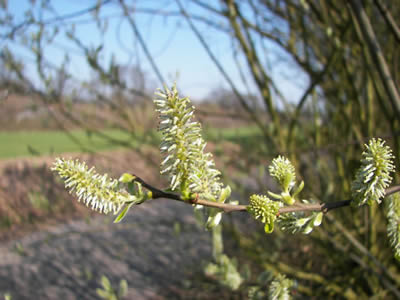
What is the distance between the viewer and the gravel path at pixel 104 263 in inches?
141

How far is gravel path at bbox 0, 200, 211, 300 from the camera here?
357 cm

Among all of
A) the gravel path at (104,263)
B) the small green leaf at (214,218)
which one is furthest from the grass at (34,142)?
the small green leaf at (214,218)

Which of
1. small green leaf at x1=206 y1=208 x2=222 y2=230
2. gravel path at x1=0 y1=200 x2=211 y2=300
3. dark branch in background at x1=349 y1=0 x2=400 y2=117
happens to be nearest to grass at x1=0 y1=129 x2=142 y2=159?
gravel path at x1=0 y1=200 x2=211 y2=300

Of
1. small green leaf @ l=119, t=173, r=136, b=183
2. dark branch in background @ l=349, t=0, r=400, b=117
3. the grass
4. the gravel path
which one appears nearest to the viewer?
small green leaf @ l=119, t=173, r=136, b=183

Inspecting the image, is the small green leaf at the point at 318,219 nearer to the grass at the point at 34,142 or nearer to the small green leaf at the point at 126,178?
the small green leaf at the point at 126,178

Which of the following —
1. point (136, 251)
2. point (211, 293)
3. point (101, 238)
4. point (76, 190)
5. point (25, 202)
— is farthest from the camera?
point (25, 202)

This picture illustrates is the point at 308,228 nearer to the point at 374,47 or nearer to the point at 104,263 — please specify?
the point at 374,47

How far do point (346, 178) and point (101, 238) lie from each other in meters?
4.45

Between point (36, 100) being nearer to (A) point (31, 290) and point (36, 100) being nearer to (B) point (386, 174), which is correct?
(B) point (386, 174)

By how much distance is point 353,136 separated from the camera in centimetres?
166

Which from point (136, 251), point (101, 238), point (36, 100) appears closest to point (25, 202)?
point (101, 238)

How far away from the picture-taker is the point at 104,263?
430cm

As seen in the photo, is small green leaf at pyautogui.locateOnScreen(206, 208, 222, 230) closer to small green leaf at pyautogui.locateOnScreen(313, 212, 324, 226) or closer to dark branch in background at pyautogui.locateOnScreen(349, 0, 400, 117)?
small green leaf at pyautogui.locateOnScreen(313, 212, 324, 226)

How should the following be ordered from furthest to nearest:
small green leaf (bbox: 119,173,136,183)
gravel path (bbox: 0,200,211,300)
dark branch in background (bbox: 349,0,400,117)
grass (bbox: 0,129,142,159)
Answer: grass (bbox: 0,129,142,159) < gravel path (bbox: 0,200,211,300) < dark branch in background (bbox: 349,0,400,117) < small green leaf (bbox: 119,173,136,183)
